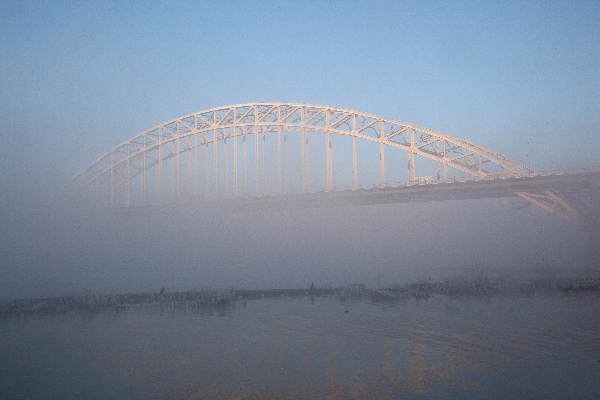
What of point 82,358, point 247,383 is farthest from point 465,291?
point 82,358

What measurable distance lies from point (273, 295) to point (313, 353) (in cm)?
860

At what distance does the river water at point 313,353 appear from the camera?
6.96 metres

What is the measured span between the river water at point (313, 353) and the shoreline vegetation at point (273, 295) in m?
1.26

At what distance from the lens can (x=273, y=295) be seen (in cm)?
1741

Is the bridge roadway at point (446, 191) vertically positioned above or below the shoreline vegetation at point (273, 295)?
above

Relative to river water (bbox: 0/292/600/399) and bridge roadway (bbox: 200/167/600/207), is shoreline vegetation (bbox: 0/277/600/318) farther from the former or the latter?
bridge roadway (bbox: 200/167/600/207)

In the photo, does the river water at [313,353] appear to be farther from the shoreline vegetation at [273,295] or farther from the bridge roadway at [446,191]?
the bridge roadway at [446,191]

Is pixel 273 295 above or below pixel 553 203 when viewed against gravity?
below

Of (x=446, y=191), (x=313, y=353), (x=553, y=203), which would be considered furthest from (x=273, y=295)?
(x=553, y=203)

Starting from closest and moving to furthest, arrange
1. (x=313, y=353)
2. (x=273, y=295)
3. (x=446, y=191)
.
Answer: (x=313, y=353)
(x=273, y=295)
(x=446, y=191)

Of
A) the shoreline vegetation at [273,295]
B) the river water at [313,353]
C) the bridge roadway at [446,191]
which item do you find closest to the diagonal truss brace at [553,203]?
the bridge roadway at [446,191]

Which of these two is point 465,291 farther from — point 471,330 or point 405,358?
point 405,358

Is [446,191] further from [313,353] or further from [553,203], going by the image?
[313,353]

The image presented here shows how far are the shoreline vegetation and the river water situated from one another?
126 centimetres
